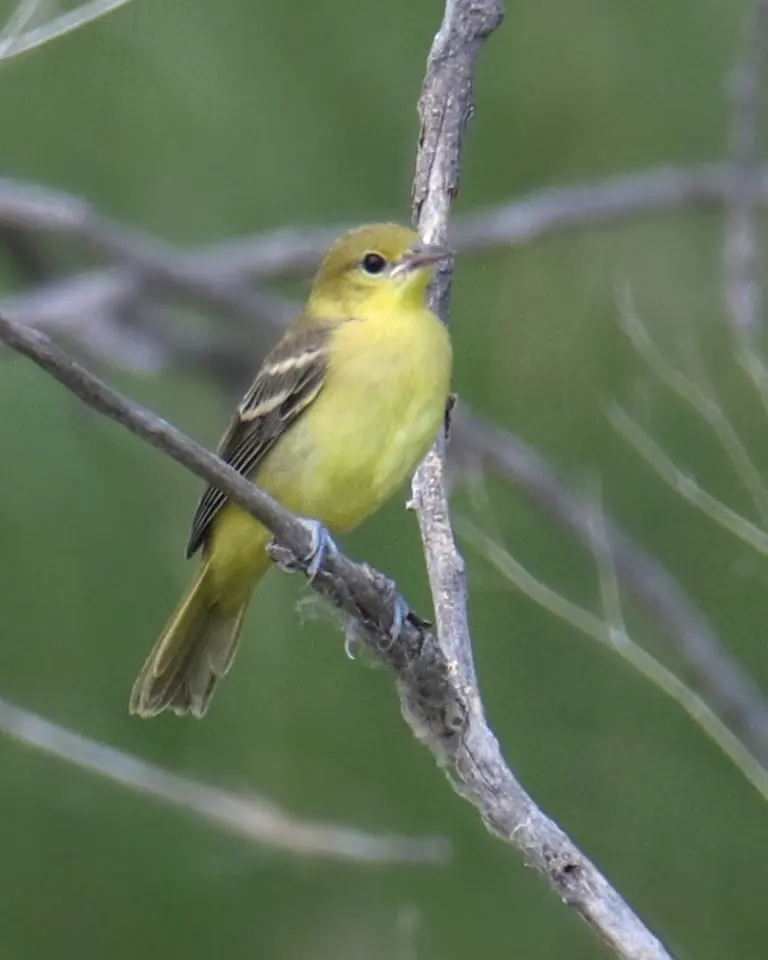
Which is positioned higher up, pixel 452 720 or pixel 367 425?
pixel 367 425

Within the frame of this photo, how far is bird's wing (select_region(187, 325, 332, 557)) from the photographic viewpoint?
3338 mm

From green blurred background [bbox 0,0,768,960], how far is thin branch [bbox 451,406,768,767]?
0.31 metres

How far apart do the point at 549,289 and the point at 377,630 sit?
2764 mm

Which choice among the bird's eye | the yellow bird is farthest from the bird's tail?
the bird's eye

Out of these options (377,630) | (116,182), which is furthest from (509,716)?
(377,630)

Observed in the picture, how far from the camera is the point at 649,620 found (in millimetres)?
4387

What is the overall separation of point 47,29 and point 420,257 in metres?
0.75

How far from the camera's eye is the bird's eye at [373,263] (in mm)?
3426

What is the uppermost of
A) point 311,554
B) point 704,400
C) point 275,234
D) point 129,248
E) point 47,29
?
point 275,234

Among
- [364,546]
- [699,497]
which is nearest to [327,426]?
[699,497]

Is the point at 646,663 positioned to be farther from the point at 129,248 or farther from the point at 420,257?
the point at 129,248

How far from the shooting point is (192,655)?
11.4ft

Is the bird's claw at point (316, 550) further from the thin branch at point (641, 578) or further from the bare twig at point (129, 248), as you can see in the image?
the bare twig at point (129, 248)

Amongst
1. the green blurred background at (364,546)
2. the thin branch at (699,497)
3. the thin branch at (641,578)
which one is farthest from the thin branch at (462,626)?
the green blurred background at (364,546)
